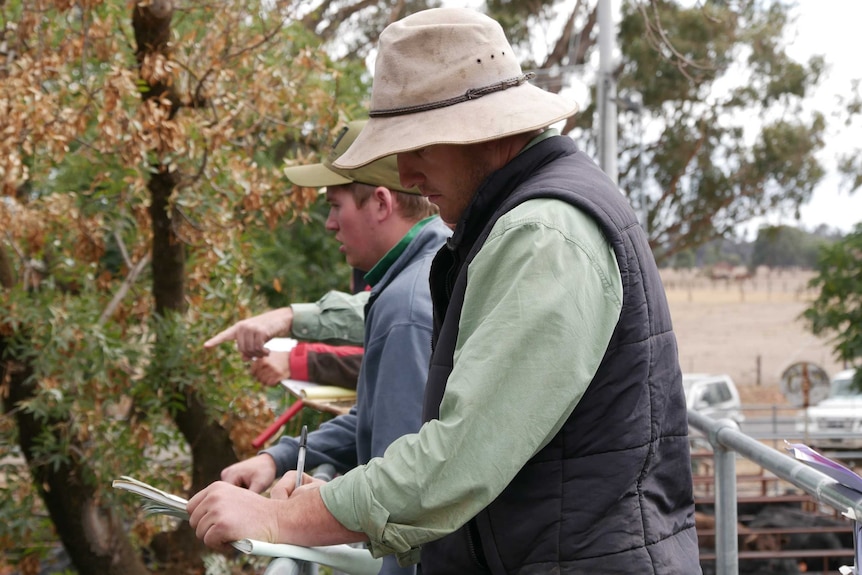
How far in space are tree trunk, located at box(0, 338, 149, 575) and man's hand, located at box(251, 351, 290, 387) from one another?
2.95 meters

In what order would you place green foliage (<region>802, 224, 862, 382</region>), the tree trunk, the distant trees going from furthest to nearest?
the distant trees, green foliage (<region>802, 224, 862, 382</region>), the tree trunk

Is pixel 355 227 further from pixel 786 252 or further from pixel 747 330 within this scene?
pixel 786 252

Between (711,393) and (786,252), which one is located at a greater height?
(711,393)

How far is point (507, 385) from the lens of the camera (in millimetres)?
1408

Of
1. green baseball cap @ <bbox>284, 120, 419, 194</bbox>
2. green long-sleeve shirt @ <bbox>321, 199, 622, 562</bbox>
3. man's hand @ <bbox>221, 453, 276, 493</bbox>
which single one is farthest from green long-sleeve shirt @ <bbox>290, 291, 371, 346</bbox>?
green long-sleeve shirt @ <bbox>321, 199, 622, 562</bbox>

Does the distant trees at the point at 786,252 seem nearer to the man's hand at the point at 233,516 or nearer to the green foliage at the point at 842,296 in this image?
the green foliage at the point at 842,296

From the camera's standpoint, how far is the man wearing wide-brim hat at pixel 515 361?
1.42 m

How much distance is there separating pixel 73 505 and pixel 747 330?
58938 mm

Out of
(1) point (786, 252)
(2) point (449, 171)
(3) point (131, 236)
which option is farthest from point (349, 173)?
(1) point (786, 252)

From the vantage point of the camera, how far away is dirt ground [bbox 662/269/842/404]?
43719mm

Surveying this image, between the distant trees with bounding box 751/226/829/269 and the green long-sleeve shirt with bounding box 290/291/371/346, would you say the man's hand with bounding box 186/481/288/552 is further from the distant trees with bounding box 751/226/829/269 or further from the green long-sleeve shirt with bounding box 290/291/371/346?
the distant trees with bounding box 751/226/829/269

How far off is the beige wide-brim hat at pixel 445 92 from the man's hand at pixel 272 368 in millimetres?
1337

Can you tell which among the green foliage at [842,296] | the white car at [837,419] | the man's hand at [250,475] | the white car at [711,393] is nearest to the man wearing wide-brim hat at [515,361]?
the man's hand at [250,475]

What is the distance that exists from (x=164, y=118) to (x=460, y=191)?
3.71 m
